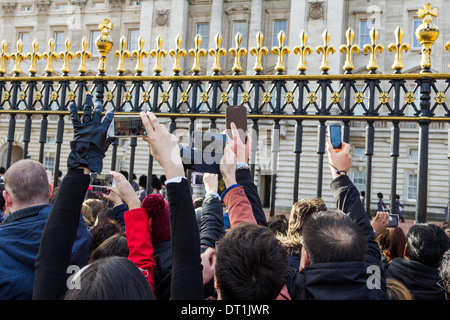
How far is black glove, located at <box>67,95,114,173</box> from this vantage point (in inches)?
74.6

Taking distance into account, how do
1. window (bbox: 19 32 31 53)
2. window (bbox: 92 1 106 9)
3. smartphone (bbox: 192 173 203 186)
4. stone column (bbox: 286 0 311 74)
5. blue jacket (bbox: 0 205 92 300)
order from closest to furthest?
blue jacket (bbox: 0 205 92 300) < smartphone (bbox: 192 173 203 186) < stone column (bbox: 286 0 311 74) < window (bbox: 19 32 31 53) < window (bbox: 92 1 106 9)

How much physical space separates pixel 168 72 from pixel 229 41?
17.7 feet

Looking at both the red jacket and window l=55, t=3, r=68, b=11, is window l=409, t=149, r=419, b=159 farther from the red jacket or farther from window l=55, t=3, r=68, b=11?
window l=55, t=3, r=68, b=11

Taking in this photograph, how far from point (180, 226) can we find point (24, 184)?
1314 mm

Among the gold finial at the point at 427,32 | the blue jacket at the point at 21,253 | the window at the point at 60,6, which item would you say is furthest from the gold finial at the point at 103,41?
the window at the point at 60,6

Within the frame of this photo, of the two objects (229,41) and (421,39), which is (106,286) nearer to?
(421,39)

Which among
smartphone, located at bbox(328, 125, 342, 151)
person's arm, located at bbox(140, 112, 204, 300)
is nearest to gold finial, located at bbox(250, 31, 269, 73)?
smartphone, located at bbox(328, 125, 342, 151)

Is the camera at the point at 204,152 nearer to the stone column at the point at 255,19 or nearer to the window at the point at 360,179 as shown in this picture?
the window at the point at 360,179

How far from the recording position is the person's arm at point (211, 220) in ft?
8.12

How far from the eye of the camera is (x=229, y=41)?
2664 cm

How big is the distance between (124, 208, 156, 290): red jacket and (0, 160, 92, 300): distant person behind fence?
461 mm

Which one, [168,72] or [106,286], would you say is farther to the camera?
[168,72]

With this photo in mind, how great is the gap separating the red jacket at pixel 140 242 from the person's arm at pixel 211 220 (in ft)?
1.21
